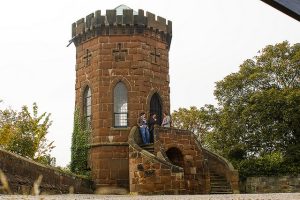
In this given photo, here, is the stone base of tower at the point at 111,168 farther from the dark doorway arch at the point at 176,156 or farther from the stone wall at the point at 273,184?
the stone wall at the point at 273,184

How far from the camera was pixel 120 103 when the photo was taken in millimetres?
20047

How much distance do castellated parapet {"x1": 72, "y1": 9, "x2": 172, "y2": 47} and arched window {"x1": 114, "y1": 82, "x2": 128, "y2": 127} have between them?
2.53 m

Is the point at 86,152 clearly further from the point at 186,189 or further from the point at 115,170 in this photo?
the point at 186,189

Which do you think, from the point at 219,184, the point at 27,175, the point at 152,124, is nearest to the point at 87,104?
the point at 152,124

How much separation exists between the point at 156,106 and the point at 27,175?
9.23m

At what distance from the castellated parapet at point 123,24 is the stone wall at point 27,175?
7302 millimetres

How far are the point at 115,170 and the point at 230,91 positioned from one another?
42.0 feet

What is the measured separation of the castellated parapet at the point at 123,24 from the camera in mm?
20375

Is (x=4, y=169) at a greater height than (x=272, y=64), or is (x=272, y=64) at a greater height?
(x=272, y=64)

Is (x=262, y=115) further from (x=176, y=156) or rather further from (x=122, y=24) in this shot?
(x=122, y=24)

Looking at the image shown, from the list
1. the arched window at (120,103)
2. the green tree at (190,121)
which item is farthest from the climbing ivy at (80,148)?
the green tree at (190,121)

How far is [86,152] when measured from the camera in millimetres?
20062

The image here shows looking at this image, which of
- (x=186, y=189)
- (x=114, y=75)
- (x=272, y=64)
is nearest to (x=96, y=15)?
(x=114, y=75)

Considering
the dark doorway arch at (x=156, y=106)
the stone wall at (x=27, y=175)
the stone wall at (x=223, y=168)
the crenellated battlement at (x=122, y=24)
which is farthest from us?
the dark doorway arch at (x=156, y=106)
